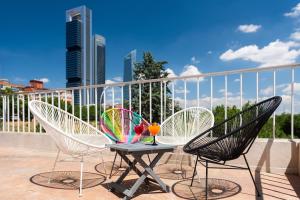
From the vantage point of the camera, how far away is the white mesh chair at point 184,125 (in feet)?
10.7

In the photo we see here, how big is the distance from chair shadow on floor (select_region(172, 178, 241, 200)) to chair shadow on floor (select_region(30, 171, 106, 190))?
84cm

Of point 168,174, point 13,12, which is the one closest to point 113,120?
point 168,174

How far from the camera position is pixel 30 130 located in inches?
214

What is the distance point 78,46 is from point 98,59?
8.63 meters

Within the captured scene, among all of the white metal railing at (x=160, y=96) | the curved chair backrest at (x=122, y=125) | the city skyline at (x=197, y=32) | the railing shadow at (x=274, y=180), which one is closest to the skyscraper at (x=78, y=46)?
the city skyline at (x=197, y=32)

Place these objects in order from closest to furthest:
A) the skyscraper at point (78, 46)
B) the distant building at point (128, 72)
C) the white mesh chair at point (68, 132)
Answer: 1. the white mesh chair at point (68, 132)
2. the distant building at point (128, 72)
3. the skyscraper at point (78, 46)

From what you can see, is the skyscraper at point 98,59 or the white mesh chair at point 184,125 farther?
the skyscraper at point 98,59

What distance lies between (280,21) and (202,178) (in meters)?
7.15

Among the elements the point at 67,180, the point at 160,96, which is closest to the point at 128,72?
the point at 160,96

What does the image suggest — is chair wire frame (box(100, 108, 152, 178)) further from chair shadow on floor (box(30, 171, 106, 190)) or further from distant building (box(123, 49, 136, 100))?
distant building (box(123, 49, 136, 100))

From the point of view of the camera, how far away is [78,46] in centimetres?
6625

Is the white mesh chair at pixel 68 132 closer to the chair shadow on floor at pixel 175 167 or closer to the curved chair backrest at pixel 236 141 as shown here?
the chair shadow on floor at pixel 175 167

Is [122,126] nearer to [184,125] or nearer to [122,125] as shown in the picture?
[122,125]

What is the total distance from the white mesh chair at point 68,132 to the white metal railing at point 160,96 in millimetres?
661
